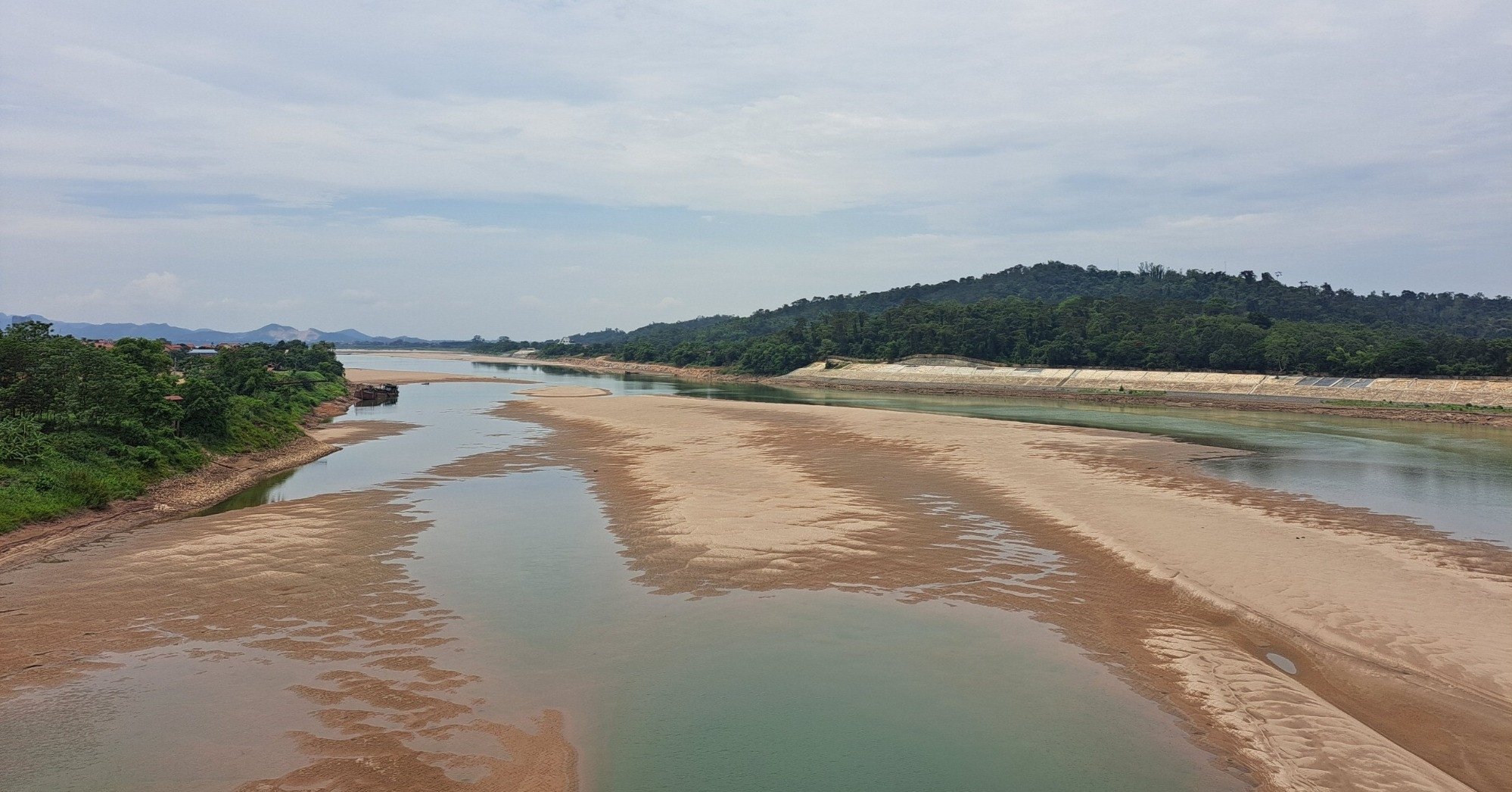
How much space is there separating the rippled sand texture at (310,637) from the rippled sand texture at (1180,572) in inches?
232

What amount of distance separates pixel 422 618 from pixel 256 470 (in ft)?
73.9

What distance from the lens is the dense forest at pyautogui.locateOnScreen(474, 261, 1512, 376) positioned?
76.8 metres

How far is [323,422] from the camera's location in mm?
52781

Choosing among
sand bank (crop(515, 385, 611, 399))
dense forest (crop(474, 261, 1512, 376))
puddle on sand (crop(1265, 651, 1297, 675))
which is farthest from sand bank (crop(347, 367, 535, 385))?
puddle on sand (crop(1265, 651, 1297, 675))

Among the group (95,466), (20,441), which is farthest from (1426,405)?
(20,441)

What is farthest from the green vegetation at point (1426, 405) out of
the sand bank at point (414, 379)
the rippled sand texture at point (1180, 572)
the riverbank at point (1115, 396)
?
the sand bank at point (414, 379)

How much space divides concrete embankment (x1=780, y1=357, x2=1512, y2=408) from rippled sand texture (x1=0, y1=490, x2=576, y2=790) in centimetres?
7876

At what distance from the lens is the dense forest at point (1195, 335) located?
76812mm

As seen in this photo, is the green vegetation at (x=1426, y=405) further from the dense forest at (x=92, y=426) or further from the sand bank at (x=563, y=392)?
the dense forest at (x=92, y=426)

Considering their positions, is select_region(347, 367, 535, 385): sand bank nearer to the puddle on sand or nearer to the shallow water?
the shallow water

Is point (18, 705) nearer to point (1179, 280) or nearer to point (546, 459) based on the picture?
point (546, 459)

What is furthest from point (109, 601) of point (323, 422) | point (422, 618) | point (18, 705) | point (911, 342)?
point (911, 342)

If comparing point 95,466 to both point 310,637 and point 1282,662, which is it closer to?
point 310,637

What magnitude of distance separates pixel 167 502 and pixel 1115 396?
80989mm
